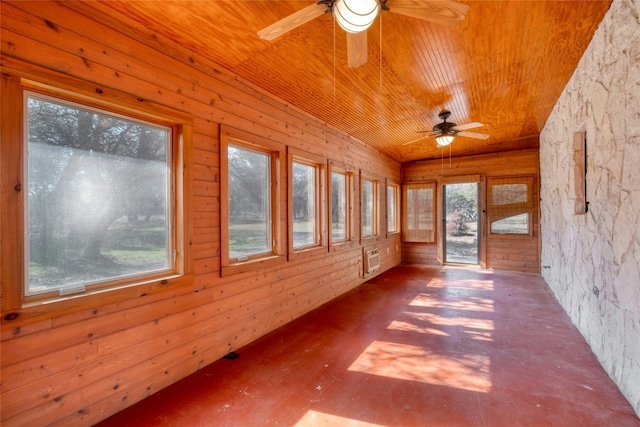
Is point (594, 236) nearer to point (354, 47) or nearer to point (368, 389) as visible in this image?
point (368, 389)

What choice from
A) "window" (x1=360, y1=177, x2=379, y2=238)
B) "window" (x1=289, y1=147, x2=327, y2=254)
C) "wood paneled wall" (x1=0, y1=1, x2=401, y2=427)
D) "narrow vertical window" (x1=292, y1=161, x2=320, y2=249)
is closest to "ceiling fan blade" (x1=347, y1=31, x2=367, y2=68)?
"wood paneled wall" (x1=0, y1=1, x2=401, y2=427)

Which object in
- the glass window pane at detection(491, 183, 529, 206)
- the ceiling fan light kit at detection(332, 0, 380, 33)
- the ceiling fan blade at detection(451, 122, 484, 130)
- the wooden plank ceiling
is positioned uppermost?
the wooden plank ceiling

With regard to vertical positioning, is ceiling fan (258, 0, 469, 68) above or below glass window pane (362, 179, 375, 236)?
above

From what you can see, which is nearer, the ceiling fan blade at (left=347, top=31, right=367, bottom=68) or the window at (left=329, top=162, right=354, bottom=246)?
the ceiling fan blade at (left=347, top=31, right=367, bottom=68)

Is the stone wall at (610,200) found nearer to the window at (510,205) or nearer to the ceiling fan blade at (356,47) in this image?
the ceiling fan blade at (356,47)

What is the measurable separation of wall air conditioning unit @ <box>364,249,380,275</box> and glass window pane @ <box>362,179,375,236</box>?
39 centimetres

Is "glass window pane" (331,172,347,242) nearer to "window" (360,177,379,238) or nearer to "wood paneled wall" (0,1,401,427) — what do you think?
"window" (360,177,379,238)

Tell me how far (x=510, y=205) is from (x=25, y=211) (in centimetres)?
770

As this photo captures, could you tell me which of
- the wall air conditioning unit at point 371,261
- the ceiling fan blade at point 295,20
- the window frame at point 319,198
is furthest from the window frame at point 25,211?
the wall air conditioning unit at point 371,261

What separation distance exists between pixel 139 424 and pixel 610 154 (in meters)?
3.87

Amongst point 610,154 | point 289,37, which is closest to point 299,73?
point 289,37

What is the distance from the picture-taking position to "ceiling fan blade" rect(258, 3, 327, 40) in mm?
1657

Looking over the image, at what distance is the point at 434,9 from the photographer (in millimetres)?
1560

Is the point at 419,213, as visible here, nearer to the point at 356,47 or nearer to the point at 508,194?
the point at 508,194
